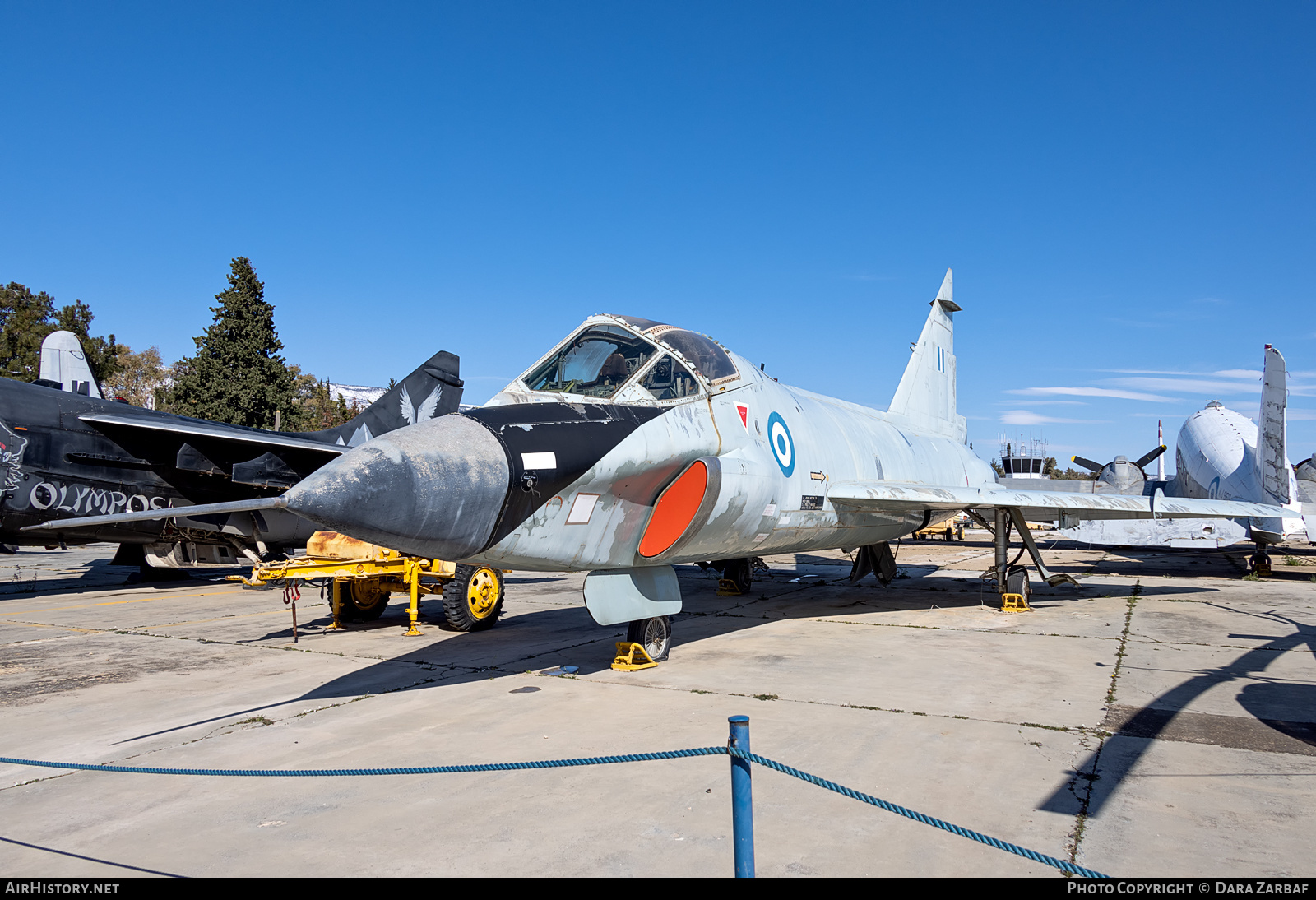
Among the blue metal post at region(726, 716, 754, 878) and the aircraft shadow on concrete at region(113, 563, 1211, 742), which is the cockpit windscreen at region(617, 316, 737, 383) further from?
the blue metal post at region(726, 716, 754, 878)

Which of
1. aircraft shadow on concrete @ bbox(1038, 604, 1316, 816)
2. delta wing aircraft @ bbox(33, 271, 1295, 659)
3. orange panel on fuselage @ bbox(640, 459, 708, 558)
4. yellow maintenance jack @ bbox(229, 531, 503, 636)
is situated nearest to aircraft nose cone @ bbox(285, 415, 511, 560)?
delta wing aircraft @ bbox(33, 271, 1295, 659)

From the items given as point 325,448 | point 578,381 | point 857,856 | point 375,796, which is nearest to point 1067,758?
point 857,856

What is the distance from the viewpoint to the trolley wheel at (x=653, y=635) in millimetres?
7934

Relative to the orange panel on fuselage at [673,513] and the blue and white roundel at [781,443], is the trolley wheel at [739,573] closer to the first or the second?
the blue and white roundel at [781,443]

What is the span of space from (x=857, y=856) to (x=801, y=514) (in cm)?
568

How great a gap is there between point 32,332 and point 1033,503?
5241 centimetres

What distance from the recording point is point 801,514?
9.07 m

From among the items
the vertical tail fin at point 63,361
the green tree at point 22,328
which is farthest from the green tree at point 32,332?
the vertical tail fin at point 63,361

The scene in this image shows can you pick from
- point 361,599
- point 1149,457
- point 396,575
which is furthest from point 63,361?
point 1149,457

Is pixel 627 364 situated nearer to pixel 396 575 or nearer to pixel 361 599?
pixel 396 575

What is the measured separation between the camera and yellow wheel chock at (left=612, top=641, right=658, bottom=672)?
7.75 meters

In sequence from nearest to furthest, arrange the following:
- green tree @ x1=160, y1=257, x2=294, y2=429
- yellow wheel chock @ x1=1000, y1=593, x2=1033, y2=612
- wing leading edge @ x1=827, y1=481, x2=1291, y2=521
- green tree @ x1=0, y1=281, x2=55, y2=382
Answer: wing leading edge @ x1=827, y1=481, x2=1291, y2=521, yellow wheel chock @ x1=1000, y1=593, x2=1033, y2=612, green tree @ x1=160, y1=257, x2=294, y2=429, green tree @ x1=0, y1=281, x2=55, y2=382

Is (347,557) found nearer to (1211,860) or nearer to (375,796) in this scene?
(375,796)

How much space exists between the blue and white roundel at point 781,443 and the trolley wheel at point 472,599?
385cm
